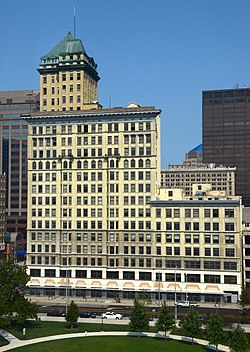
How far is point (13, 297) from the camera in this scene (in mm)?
80062

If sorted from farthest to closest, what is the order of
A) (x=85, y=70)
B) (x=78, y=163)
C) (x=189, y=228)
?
(x=85, y=70), (x=78, y=163), (x=189, y=228)

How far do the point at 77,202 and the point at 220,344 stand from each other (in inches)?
2156

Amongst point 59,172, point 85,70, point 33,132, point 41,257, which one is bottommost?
point 41,257

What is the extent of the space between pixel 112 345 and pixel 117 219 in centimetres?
4690

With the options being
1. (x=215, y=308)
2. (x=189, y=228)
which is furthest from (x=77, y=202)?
(x=215, y=308)

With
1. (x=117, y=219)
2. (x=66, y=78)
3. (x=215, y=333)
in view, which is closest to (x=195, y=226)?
(x=117, y=219)

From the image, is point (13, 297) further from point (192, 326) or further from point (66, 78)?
point (66, 78)

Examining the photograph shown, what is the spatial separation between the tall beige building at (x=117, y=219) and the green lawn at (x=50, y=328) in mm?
26337

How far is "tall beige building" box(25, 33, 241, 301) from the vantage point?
108 metres

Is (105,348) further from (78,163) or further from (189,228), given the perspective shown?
(78,163)

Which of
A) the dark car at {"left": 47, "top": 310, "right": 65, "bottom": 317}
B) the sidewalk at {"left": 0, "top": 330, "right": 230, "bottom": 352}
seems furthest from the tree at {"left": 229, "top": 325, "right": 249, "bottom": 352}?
the dark car at {"left": 47, "top": 310, "right": 65, "bottom": 317}

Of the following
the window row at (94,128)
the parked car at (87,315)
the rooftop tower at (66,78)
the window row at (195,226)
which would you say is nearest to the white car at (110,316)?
the parked car at (87,315)

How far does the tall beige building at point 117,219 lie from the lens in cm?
10831

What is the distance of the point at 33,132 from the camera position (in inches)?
4776
